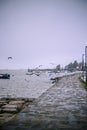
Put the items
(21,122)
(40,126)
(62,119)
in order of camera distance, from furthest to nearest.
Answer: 1. (62,119)
2. (21,122)
3. (40,126)

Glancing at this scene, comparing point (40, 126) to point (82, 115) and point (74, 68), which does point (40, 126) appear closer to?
point (82, 115)

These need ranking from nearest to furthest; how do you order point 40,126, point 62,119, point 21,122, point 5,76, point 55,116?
point 40,126, point 21,122, point 62,119, point 55,116, point 5,76

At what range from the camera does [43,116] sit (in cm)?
952

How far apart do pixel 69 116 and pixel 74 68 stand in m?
185

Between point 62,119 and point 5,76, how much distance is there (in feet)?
329

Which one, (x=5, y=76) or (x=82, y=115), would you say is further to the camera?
(x=5, y=76)

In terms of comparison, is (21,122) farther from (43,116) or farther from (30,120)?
(43,116)

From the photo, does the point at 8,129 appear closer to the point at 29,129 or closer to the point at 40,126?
the point at 29,129

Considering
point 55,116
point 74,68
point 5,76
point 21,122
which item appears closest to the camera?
point 21,122

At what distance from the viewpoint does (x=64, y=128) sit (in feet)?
24.4

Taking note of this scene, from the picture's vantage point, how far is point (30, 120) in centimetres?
868

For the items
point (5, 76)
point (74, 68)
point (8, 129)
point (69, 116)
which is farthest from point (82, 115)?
point (74, 68)

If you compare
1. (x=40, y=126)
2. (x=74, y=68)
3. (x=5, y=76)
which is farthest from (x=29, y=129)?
(x=74, y=68)

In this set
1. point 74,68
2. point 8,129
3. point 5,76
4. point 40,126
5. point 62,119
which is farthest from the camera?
point 74,68
